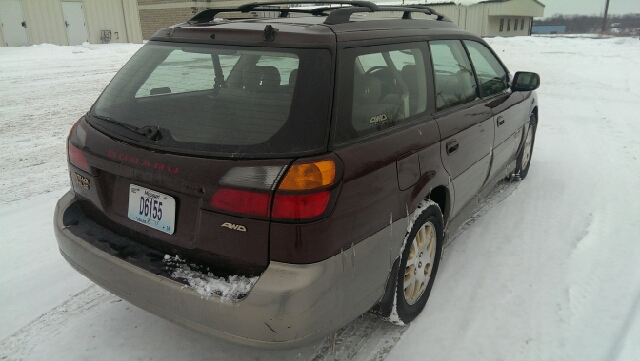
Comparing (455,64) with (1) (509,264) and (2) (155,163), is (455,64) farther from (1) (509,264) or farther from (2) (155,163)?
(2) (155,163)

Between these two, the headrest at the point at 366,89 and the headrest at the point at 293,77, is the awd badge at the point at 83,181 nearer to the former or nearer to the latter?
the headrest at the point at 293,77

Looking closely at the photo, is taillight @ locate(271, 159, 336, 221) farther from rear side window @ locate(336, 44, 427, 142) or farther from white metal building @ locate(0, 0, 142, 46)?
white metal building @ locate(0, 0, 142, 46)

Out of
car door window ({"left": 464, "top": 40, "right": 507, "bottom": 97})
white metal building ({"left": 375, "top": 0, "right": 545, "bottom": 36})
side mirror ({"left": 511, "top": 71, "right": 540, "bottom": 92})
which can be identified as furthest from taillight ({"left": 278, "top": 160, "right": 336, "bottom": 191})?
white metal building ({"left": 375, "top": 0, "right": 545, "bottom": 36})

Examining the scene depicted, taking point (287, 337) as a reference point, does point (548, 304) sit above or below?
below

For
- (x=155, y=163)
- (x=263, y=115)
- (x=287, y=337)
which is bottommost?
(x=287, y=337)

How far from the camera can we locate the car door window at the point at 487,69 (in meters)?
3.71

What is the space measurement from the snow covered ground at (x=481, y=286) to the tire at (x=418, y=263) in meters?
0.13

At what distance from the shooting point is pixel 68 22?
23.5 meters

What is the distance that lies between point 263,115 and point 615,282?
2.81 metres

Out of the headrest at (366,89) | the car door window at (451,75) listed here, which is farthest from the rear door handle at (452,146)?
the headrest at (366,89)

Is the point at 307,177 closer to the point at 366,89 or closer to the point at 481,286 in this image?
the point at 366,89

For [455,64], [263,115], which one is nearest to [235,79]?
[263,115]

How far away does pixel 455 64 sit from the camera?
343 centimetres

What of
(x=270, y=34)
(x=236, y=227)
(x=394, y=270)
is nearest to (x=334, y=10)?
(x=270, y=34)
